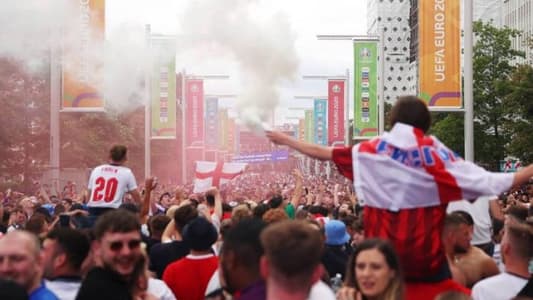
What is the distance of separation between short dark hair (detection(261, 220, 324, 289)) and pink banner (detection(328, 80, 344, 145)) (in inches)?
1532

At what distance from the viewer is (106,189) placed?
11.2 metres

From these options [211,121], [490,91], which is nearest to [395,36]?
[490,91]

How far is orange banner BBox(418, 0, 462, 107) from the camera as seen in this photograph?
20.7 metres

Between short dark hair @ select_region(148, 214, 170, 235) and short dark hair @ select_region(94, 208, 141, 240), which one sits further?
short dark hair @ select_region(148, 214, 170, 235)

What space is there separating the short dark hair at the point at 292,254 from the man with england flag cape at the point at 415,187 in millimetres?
1828

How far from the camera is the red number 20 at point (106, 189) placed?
1116 centimetres

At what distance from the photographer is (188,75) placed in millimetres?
44000

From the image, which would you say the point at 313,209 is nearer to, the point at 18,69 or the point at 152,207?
the point at 152,207

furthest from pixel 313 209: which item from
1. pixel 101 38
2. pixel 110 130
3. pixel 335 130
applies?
pixel 110 130

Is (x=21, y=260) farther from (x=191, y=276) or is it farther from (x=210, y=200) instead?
(x=210, y=200)

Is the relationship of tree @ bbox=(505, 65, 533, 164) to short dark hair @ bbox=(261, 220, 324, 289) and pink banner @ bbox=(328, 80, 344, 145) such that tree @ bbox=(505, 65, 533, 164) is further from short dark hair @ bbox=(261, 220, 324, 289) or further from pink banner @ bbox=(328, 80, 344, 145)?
short dark hair @ bbox=(261, 220, 324, 289)

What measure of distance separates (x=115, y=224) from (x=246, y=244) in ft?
4.09

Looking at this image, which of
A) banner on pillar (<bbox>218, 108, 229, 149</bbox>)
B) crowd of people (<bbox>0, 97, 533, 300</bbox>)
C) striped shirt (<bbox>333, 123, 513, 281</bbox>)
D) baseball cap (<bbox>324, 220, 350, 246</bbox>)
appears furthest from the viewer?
banner on pillar (<bbox>218, 108, 229, 149</bbox>)

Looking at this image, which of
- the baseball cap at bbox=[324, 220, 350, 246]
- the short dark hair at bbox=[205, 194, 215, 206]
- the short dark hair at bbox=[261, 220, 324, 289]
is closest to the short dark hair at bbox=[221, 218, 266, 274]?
the short dark hair at bbox=[261, 220, 324, 289]
